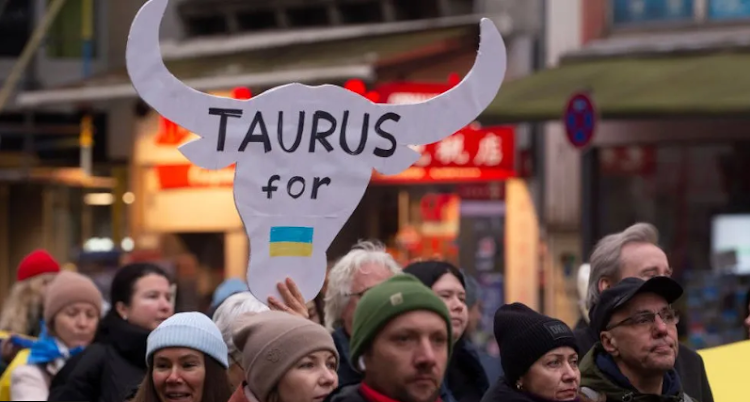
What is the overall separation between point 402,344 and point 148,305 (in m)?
3.56

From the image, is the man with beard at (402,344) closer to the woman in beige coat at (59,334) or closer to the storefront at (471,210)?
the woman in beige coat at (59,334)

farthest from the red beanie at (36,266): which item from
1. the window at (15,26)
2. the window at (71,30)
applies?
the window at (15,26)

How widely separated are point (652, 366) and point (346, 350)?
1582 mm

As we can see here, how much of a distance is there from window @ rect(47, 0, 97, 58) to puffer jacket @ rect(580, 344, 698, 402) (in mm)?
21873

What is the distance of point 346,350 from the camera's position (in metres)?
6.95

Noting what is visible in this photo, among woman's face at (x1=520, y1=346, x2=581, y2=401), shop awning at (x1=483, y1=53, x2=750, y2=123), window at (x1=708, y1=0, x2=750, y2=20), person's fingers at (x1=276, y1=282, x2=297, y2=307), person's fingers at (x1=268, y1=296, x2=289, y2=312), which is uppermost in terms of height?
window at (x1=708, y1=0, x2=750, y2=20)

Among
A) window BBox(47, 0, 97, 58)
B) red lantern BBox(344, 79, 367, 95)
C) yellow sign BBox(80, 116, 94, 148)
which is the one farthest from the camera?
window BBox(47, 0, 97, 58)

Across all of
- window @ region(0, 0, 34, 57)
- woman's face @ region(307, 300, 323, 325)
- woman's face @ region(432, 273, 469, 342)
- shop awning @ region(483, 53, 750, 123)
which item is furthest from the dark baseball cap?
window @ region(0, 0, 34, 57)

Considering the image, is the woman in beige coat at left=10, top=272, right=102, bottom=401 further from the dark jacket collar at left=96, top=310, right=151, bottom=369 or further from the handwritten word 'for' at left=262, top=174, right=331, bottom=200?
the handwritten word 'for' at left=262, top=174, right=331, bottom=200

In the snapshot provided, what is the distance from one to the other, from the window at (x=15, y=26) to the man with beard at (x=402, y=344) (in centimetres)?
2372

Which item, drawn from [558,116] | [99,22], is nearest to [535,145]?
[558,116]

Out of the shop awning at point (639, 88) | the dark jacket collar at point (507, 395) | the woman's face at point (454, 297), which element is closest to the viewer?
the dark jacket collar at point (507, 395)

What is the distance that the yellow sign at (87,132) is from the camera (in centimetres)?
2525

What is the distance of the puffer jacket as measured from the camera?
575cm
